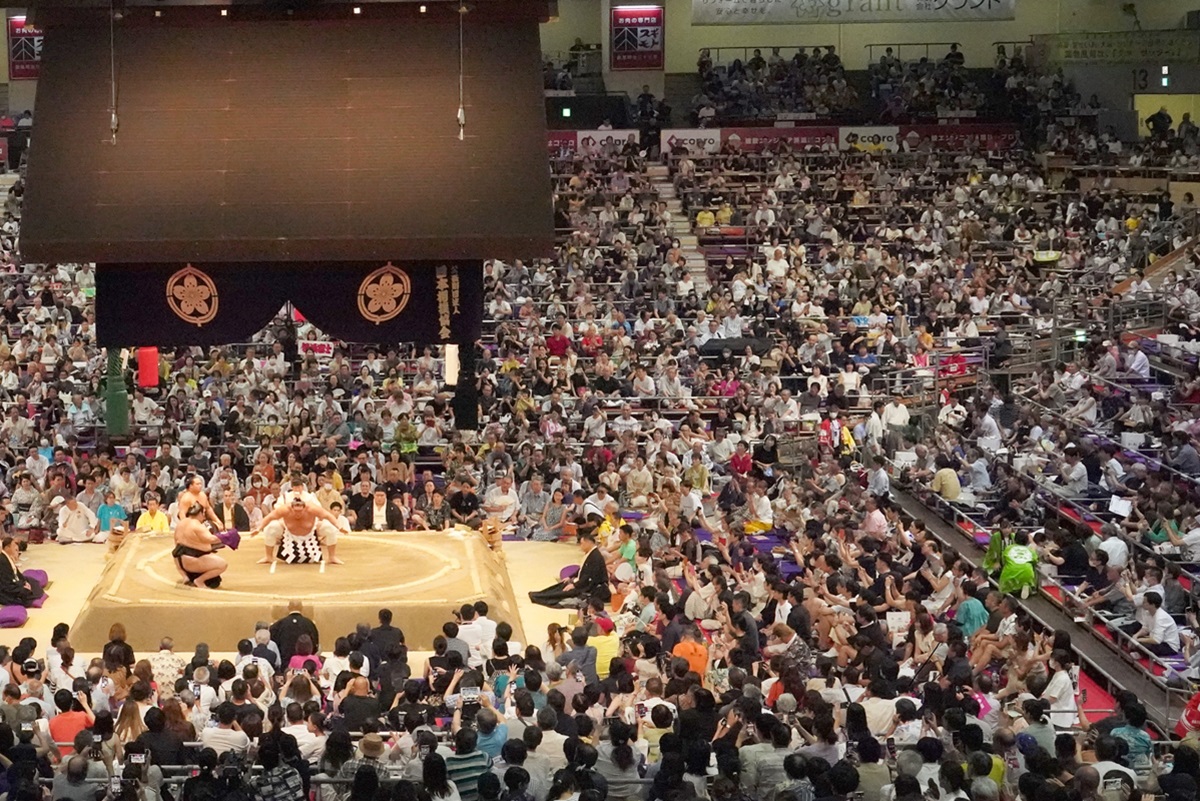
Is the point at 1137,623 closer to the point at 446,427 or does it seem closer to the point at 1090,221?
the point at 446,427

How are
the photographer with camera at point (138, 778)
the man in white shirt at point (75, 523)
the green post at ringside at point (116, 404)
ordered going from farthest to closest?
the man in white shirt at point (75, 523)
the green post at ringside at point (116, 404)
the photographer with camera at point (138, 778)

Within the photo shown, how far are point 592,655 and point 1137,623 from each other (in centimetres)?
322

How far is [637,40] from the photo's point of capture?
74.5 feet

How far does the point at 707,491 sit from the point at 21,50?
13.7m

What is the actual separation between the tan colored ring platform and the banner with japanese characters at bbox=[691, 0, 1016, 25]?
12.8 meters

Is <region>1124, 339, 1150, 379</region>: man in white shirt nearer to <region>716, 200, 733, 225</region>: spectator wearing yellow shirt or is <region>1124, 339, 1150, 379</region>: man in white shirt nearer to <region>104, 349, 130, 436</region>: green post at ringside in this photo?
<region>716, 200, 733, 225</region>: spectator wearing yellow shirt

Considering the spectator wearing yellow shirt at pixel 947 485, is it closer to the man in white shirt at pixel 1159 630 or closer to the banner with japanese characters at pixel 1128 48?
the man in white shirt at pixel 1159 630

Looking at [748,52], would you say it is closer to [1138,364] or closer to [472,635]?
[1138,364]

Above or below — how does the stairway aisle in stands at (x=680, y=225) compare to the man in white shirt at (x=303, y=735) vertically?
above

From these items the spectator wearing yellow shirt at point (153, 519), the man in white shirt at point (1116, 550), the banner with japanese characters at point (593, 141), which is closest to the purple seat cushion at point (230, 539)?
the spectator wearing yellow shirt at point (153, 519)

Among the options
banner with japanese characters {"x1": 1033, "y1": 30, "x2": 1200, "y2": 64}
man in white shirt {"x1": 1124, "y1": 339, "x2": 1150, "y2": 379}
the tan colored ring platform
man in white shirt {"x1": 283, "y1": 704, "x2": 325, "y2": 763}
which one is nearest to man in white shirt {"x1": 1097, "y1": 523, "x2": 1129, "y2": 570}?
the tan colored ring platform

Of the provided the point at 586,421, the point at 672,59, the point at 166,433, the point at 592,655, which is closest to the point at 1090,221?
the point at 672,59

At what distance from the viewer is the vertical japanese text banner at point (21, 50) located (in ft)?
71.6

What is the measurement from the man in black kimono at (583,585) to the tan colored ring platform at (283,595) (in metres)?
0.28
